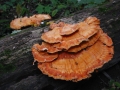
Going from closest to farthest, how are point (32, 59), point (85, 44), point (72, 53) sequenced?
1. point (85, 44)
2. point (72, 53)
3. point (32, 59)

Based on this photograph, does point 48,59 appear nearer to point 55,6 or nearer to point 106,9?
point 106,9

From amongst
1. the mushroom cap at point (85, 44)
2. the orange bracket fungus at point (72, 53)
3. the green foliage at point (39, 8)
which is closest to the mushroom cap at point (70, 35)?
the orange bracket fungus at point (72, 53)

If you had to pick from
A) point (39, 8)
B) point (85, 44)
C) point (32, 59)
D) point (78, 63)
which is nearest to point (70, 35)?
point (85, 44)

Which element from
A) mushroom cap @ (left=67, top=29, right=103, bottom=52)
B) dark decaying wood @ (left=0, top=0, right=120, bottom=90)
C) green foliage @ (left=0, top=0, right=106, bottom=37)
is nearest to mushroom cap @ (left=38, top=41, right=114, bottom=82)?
mushroom cap @ (left=67, top=29, right=103, bottom=52)

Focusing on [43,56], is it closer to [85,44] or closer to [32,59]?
[32,59]

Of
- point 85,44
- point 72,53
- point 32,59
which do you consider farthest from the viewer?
point 32,59

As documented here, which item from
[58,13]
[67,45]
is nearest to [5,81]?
[67,45]
